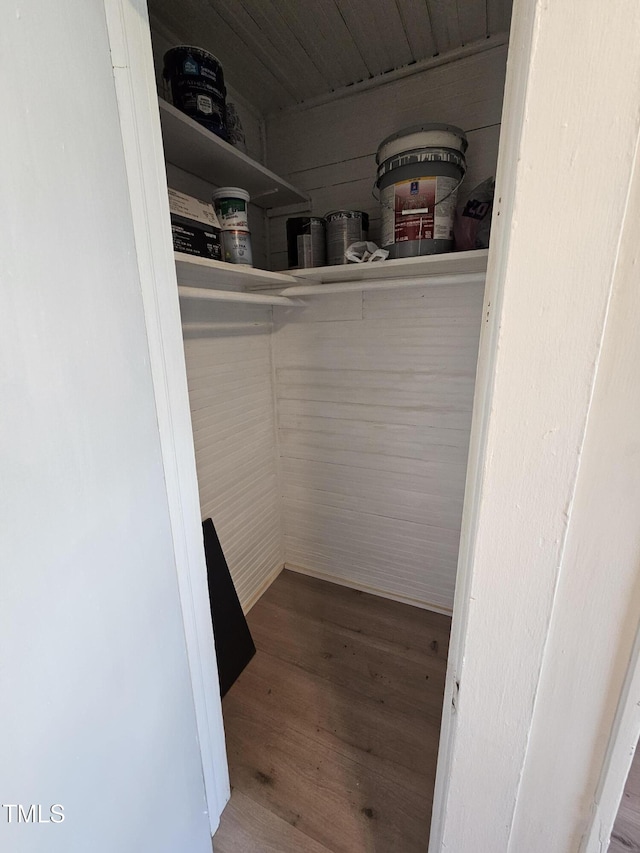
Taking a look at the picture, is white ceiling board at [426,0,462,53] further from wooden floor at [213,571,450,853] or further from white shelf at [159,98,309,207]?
wooden floor at [213,571,450,853]

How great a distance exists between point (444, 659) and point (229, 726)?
0.90 m

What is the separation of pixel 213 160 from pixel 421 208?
69 cm

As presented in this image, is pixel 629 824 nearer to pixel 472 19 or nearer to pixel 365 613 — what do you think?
pixel 365 613

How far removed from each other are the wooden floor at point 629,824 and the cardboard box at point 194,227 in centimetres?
204

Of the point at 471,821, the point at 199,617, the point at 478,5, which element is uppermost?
the point at 478,5

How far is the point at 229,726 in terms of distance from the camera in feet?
4.51

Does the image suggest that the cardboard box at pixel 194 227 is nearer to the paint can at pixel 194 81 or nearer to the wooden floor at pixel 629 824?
the paint can at pixel 194 81

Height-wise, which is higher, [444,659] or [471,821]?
[471,821]

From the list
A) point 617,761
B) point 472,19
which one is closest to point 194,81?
point 472,19

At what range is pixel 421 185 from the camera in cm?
117

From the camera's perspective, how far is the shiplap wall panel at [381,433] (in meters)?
1.59

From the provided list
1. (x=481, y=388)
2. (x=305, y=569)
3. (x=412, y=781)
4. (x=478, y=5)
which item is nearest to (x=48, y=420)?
(x=481, y=388)

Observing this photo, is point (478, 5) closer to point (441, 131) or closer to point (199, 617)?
point (441, 131)

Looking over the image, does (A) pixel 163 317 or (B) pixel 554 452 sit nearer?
(B) pixel 554 452
